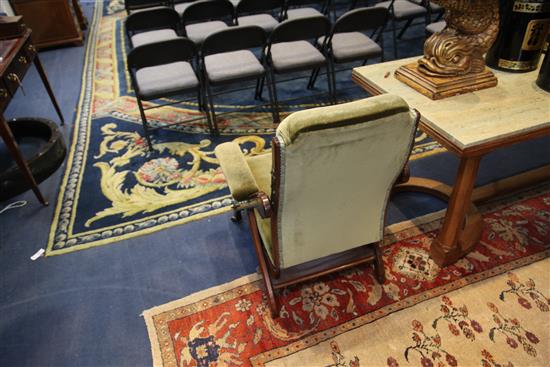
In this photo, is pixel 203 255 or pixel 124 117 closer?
pixel 203 255

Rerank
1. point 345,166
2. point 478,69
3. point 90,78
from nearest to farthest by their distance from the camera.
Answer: point 345,166 < point 478,69 < point 90,78

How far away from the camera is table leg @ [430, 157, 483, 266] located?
4.92 feet

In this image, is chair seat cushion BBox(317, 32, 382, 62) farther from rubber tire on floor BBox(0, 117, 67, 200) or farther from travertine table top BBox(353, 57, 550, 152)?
rubber tire on floor BBox(0, 117, 67, 200)

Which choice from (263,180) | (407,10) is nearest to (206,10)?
(407,10)

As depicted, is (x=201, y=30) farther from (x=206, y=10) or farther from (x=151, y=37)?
(x=151, y=37)

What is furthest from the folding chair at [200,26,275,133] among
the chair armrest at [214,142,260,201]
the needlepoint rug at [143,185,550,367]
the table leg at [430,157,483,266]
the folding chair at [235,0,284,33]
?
the table leg at [430,157,483,266]

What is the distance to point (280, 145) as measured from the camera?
102 cm

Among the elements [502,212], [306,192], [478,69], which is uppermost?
[478,69]

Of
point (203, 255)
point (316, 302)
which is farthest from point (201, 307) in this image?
point (316, 302)

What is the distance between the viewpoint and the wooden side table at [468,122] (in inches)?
51.6

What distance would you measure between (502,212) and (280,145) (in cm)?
159

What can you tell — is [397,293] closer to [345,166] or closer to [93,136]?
[345,166]

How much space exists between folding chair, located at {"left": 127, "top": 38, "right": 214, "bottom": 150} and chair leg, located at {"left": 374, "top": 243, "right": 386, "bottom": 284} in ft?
5.23

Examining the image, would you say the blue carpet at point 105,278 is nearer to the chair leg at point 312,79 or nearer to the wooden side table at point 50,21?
the chair leg at point 312,79
